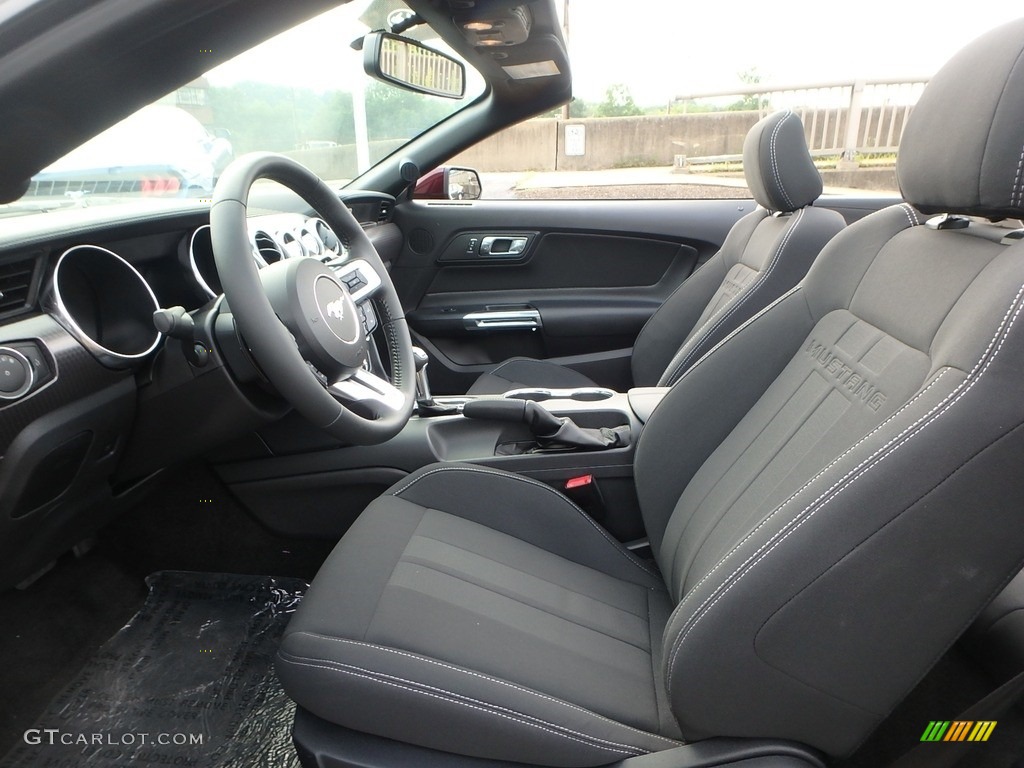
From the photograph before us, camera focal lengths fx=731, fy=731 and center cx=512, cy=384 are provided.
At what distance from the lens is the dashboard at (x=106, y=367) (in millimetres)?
1084

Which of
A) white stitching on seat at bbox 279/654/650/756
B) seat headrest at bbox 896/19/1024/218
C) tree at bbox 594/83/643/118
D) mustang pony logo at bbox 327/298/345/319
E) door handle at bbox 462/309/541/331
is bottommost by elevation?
door handle at bbox 462/309/541/331

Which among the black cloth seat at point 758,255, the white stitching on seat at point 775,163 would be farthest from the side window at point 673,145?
the white stitching on seat at point 775,163

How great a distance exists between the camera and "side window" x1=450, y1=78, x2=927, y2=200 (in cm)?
269

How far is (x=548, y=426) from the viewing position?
5.00ft

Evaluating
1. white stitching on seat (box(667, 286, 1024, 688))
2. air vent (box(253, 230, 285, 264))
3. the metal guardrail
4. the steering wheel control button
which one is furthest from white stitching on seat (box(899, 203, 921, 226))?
the metal guardrail

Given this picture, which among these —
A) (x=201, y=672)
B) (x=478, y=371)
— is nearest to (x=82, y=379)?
(x=201, y=672)

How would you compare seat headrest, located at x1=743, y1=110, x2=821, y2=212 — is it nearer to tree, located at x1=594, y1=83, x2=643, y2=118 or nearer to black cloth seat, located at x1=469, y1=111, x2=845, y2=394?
black cloth seat, located at x1=469, y1=111, x2=845, y2=394

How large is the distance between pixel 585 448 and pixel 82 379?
3.00 ft

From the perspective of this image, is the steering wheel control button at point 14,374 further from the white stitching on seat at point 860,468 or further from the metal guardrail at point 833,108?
the metal guardrail at point 833,108

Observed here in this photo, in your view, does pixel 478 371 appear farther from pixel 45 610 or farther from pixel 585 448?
pixel 45 610

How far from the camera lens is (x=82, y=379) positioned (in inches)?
45.2

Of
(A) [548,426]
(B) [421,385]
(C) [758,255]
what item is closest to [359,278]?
(B) [421,385]

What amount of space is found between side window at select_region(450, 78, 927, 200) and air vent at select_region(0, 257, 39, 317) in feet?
5.94

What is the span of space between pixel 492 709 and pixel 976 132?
0.88m
